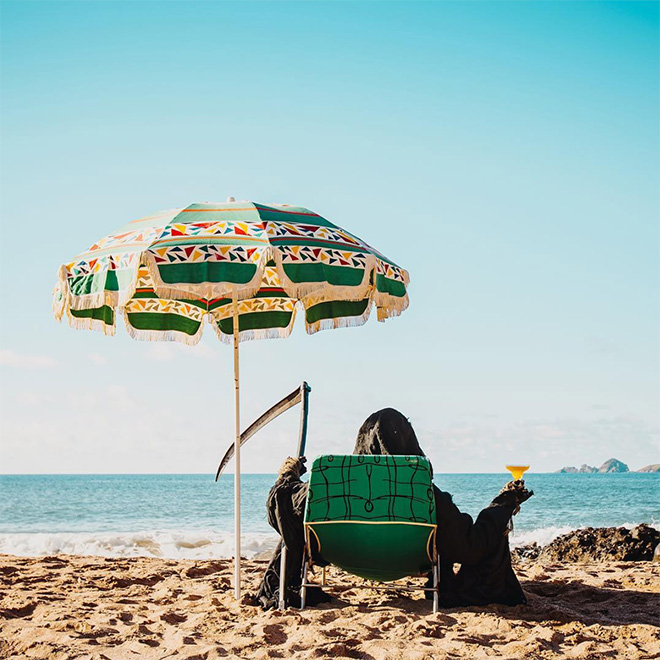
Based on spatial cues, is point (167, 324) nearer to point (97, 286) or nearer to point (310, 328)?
point (310, 328)

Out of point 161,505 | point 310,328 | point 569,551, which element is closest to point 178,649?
point 310,328

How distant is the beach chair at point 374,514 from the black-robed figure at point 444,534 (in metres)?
0.15

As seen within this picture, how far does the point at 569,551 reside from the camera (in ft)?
29.3

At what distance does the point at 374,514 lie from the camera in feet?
13.8

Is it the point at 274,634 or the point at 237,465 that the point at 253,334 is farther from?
the point at 274,634

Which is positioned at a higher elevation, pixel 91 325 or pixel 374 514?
pixel 91 325

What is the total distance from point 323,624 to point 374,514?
2.12ft

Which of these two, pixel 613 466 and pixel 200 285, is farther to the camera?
pixel 613 466

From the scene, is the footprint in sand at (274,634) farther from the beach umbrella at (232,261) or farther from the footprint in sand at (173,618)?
the beach umbrella at (232,261)

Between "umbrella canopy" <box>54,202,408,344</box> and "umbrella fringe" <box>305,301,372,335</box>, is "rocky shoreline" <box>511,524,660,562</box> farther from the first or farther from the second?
"umbrella canopy" <box>54,202,408,344</box>

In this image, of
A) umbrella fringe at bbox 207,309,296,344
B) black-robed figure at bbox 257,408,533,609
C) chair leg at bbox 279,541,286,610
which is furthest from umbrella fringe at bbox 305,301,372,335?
chair leg at bbox 279,541,286,610

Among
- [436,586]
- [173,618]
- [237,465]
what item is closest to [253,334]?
→ [237,465]

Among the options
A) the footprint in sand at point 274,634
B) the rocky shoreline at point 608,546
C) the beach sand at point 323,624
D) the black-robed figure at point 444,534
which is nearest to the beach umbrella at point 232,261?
the black-robed figure at point 444,534

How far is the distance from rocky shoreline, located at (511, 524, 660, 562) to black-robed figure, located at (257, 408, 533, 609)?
12.3ft
